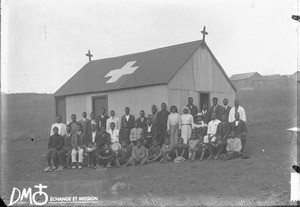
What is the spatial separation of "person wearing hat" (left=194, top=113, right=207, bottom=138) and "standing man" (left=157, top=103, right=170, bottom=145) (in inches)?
28.5

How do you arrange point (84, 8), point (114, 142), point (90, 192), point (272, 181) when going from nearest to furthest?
point (272, 181)
point (90, 192)
point (84, 8)
point (114, 142)

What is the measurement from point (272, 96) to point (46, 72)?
197 inches

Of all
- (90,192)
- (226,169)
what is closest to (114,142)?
(90,192)

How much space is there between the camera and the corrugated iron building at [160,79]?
30.9 ft

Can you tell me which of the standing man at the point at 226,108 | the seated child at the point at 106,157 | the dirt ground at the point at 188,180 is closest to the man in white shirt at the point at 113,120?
the seated child at the point at 106,157

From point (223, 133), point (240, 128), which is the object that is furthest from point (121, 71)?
point (240, 128)

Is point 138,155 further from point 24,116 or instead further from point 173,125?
point 24,116

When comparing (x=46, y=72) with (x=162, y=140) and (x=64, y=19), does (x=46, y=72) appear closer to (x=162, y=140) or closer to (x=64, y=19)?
(x=64, y=19)

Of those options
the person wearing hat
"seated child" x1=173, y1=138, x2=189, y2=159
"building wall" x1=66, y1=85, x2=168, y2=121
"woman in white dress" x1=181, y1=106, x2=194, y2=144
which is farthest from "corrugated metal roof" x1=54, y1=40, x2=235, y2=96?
"seated child" x1=173, y1=138, x2=189, y2=159

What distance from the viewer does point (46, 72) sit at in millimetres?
8555

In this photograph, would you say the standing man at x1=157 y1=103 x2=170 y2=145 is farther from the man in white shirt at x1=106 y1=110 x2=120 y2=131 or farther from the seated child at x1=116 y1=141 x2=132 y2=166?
the man in white shirt at x1=106 y1=110 x2=120 y2=131

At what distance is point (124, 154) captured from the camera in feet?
29.2

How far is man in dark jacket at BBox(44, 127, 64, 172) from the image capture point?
890 centimetres

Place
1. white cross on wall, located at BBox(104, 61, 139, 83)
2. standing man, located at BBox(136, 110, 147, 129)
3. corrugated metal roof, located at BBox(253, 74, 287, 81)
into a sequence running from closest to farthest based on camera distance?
corrugated metal roof, located at BBox(253, 74, 287, 81)
standing man, located at BBox(136, 110, 147, 129)
white cross on wall, located at BBox(104, 61, 139, 83)
